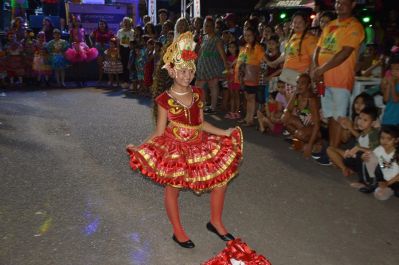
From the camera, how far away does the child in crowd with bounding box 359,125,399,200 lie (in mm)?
4633

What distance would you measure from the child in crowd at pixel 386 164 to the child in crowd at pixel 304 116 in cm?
138

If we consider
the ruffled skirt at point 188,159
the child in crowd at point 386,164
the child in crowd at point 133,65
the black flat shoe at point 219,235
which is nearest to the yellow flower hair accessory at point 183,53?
the ruffled skirt at point 188,159

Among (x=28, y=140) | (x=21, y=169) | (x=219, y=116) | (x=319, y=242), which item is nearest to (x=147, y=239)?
(x=319, y=242)

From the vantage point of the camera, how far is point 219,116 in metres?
8.97

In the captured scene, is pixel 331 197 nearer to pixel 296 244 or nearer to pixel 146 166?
pixel 296 244

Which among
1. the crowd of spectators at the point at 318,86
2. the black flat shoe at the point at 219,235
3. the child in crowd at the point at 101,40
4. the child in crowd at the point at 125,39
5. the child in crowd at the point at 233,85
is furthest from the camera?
the child in crowd at the point at 101,40

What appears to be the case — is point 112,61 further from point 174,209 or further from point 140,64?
point 174,209

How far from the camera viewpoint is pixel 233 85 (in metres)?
8.68

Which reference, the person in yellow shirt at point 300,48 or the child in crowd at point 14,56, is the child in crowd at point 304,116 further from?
the child in crowd at point 14,56

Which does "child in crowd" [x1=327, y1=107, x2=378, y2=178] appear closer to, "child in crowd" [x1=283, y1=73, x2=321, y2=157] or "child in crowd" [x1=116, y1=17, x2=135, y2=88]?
"child in crowd" [x1=283, y1=73, x2=321, y2=157]

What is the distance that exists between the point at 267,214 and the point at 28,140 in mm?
4396

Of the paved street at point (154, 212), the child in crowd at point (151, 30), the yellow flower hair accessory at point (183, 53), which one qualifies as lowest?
the paved street at point (154, 212)

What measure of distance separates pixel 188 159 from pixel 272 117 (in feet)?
13.8

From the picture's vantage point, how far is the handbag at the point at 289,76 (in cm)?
664
